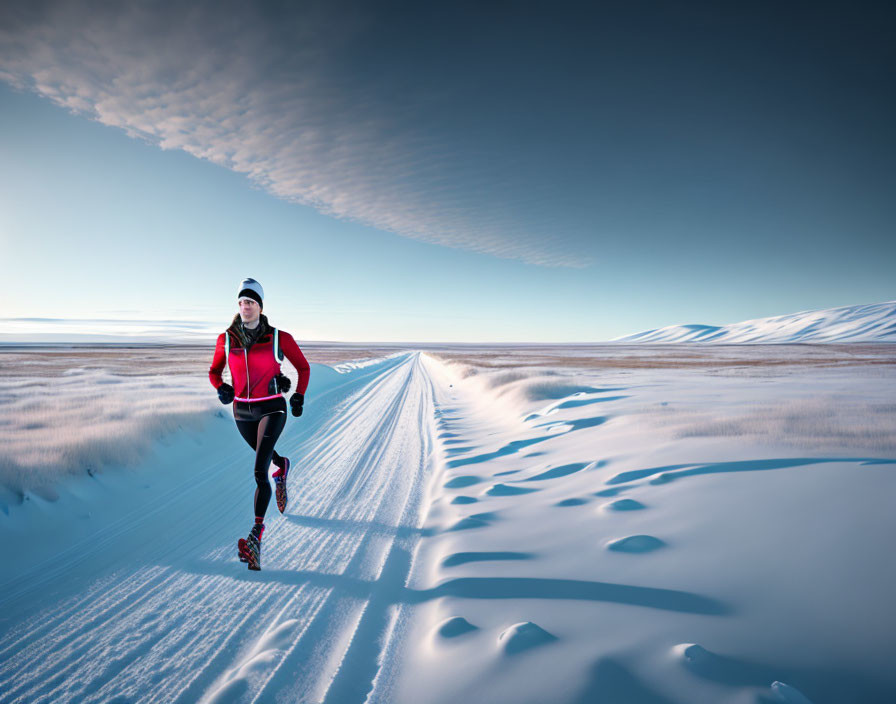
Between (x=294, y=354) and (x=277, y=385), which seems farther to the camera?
(x=294, y=354)

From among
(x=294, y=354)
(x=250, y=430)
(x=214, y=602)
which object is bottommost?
(x=214, y=602)

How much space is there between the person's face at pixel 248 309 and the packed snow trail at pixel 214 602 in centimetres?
239

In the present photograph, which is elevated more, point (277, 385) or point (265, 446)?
point (277, 385)

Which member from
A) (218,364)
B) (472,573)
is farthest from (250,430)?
(472,573)

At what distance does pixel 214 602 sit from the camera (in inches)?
122

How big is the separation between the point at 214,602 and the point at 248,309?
263cm

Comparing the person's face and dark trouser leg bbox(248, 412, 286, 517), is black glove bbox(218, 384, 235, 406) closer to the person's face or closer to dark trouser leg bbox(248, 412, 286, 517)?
dark trouser leg bbox(248, 412, 286, 517)

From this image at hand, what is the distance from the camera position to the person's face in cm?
395

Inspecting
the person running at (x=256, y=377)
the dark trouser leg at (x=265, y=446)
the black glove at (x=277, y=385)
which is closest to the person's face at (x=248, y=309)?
the person running at (x=256, y=377)

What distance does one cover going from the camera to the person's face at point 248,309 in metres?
3.95

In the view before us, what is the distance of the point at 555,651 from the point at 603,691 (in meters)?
0.38

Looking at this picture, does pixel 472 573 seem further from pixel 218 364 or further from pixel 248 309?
pixel 218 364

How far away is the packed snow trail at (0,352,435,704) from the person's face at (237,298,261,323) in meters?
2.39

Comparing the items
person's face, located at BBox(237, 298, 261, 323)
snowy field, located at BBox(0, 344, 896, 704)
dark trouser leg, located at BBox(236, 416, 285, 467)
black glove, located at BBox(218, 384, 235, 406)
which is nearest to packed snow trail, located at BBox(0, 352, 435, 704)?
snowy field, located at BBox(0, 344, 896, 704)
